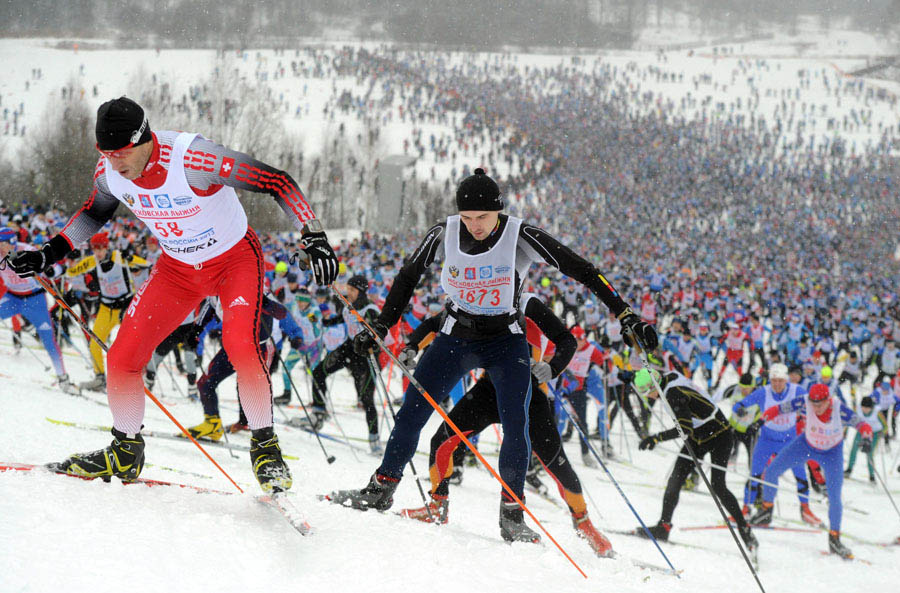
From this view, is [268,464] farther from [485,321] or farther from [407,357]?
[485,321]

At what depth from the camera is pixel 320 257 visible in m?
2.84

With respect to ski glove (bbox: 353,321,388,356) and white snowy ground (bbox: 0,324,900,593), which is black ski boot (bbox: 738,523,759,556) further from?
ski glove (bbox: 353,321,388,356)

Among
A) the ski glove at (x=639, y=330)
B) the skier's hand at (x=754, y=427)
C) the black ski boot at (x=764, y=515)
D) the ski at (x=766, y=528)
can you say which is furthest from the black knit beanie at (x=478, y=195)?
the skier's hand at (x=754, y=427)

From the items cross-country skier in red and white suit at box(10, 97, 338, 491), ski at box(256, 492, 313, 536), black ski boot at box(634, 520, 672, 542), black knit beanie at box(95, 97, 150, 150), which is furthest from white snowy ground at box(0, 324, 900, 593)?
black knit beanie at box(95, 97, 150, 150)

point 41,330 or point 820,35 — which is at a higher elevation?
point 820,35

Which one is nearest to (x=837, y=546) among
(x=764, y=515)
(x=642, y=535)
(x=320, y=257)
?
(x=764, y=515)

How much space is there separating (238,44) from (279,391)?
338ft

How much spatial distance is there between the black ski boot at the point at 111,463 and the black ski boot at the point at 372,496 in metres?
0.87

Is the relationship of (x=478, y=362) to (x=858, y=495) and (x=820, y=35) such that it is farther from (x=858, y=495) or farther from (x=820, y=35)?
(x=820, y=35)

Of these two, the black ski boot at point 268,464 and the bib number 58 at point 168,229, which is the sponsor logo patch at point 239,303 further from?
the black ski boot at point 268,464

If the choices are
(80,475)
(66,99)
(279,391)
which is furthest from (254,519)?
(66,99)

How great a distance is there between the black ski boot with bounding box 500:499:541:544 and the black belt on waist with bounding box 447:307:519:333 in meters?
0.86

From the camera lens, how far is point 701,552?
18.8ft

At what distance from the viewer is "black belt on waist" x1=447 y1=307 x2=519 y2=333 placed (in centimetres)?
348
